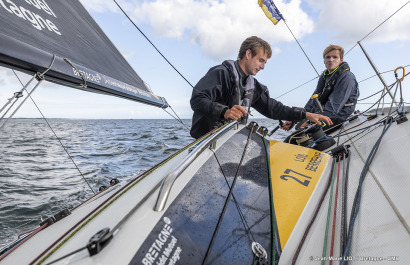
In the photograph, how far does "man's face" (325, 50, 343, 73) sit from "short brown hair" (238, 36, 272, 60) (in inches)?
82.6

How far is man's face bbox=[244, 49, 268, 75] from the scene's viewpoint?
2215 millimetres

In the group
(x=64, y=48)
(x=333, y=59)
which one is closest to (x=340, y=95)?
(x=333, y=59)

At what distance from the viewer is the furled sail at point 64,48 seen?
1.16m

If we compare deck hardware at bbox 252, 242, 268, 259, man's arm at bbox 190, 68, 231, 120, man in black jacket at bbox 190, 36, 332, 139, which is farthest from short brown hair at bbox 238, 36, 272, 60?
deck hardware at bbox 252, 242, 268, 259

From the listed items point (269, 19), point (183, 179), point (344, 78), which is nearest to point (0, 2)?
point (183, 179)

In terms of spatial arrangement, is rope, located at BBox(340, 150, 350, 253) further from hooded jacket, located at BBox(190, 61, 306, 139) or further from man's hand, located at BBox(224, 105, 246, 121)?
hooded jacket, located at BBox(190, 61, 306, 139)

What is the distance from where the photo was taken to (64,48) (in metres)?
1.56

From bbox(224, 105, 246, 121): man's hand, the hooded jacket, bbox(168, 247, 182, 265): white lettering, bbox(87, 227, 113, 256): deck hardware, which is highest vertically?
the hooded jacket

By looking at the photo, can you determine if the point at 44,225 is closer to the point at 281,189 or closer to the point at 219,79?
the point at 281,189

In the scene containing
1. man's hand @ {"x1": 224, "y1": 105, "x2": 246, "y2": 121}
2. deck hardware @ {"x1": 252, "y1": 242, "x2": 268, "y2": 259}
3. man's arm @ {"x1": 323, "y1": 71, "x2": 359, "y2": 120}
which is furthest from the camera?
man's arm @ {"x1": 323, "y1": 71, "x2": 359, "y2": 120}

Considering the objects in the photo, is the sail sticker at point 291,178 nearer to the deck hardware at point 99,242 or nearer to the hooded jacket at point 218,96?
the hooded jacket at point 218,96

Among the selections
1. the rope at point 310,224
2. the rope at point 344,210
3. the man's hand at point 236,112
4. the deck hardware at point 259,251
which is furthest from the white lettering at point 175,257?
the man's hand at point 236,112

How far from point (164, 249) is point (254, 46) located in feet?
6.41

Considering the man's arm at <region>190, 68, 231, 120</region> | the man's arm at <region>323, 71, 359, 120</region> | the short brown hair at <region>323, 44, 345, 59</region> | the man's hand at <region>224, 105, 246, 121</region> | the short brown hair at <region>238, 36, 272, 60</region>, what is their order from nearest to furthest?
the man's hand at <region>224, 105, 246, 121</region> → the man's arm at <region>190, 68, 231, 120</region> → the short brown hair at <region>238, 36, 272, 60</region> → the man's arm at <region>323, 71, 359, 120</region> → the short brown hair at <region>323, 44, 345, 59</region>
